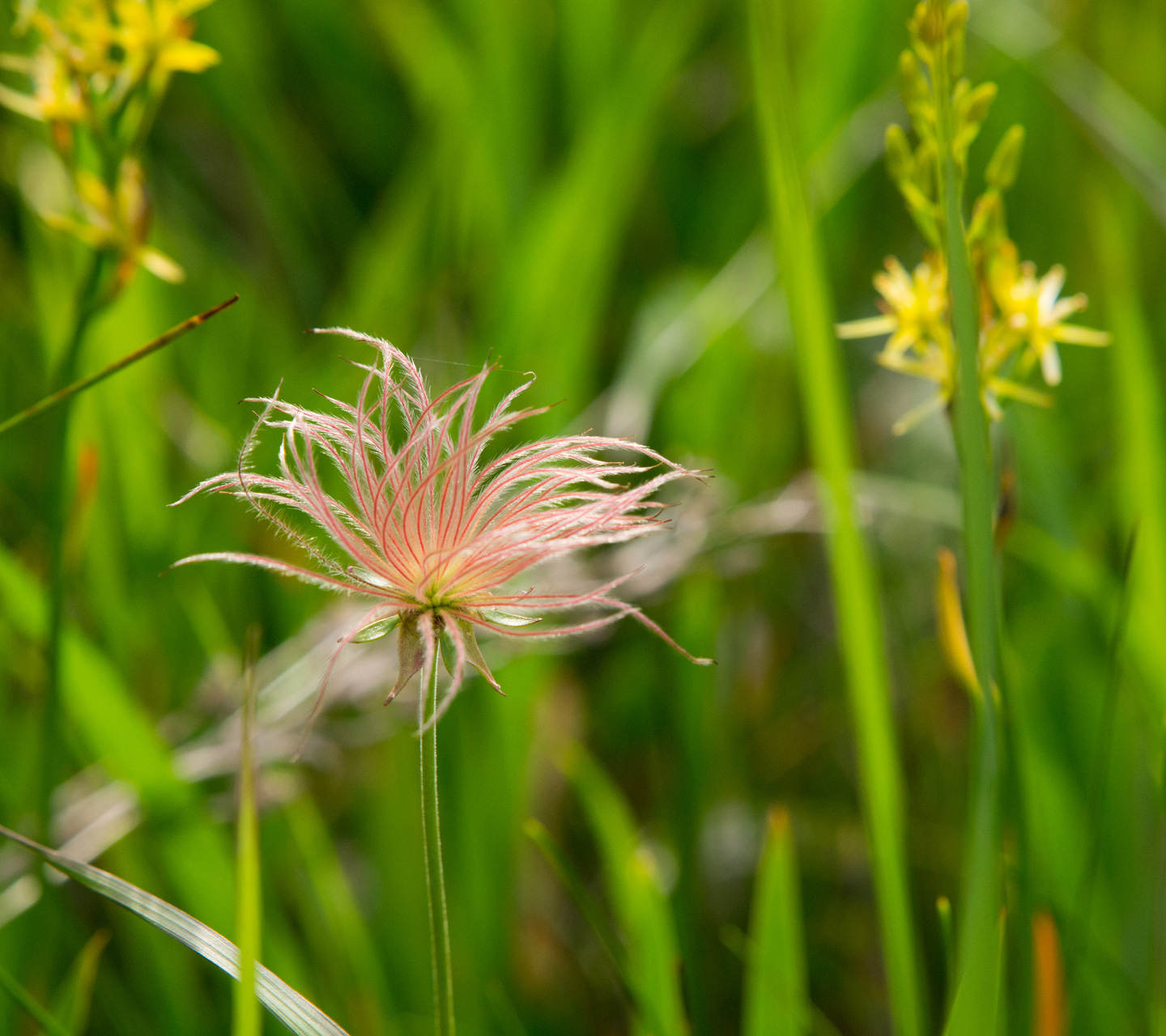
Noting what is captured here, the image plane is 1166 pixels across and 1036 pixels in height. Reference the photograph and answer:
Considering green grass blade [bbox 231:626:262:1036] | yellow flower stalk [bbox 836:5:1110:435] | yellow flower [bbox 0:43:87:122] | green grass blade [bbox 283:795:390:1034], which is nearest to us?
green grass blade [bbox 231:626:262:1036]

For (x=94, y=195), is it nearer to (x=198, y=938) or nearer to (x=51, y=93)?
(x=51, y=93)

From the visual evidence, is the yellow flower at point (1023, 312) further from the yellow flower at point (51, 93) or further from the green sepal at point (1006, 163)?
the yellow flower at point (51, 93)

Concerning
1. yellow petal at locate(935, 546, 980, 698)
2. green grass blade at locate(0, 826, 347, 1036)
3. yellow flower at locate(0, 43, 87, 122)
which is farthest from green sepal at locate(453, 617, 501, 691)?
yellow flower at locate(0, 43, 87, 122)

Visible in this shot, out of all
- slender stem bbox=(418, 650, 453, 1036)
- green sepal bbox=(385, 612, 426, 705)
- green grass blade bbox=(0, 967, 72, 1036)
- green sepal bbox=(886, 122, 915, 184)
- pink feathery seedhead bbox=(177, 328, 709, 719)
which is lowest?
A: green grass blade bbox=(0, 967, 72, 1036)

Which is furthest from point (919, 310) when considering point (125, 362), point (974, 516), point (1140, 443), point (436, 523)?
point (1140, 443)

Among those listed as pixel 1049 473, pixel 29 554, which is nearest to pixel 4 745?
pixel 29 554

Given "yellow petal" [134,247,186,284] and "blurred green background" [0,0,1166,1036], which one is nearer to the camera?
"yellow petal" [134,247,186,284]

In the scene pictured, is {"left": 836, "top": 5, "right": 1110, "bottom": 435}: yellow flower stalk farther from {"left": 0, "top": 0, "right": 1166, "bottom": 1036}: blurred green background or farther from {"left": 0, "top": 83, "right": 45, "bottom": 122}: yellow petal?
{"left": 0, "top": 83, "right": 45, "bottom": 122}: yellow petal
